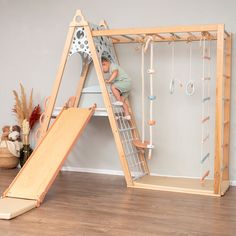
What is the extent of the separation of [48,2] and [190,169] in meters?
2.62

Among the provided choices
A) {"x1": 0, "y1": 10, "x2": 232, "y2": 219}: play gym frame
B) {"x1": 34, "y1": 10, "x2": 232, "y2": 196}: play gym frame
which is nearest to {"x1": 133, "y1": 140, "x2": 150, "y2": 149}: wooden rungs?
{"x1": 0, "y1": 10, "x2": 232, "y2": 219}: play gym frame

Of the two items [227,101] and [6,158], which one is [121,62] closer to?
[227,101]

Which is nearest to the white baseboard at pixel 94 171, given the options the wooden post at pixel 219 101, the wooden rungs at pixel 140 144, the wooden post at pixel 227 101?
the wooden rungs at pixel 140 144

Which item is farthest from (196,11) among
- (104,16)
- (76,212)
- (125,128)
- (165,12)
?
(76,212)

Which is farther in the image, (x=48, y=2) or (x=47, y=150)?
(x=48, y=2)

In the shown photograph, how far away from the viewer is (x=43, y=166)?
13.4 ft

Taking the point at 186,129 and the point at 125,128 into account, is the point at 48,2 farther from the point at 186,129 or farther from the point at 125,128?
the point at 186,129

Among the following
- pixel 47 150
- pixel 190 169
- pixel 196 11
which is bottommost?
pixel 190 169

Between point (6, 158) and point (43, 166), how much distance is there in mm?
1509

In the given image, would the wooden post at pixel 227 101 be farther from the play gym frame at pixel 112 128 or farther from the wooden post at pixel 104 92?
the wooden post at pixel 104 92

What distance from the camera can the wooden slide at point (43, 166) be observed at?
3697 mm

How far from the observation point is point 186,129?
4.85 m

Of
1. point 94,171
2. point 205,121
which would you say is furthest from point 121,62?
point 94,171

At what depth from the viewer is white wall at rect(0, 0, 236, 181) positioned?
4.77 meters
